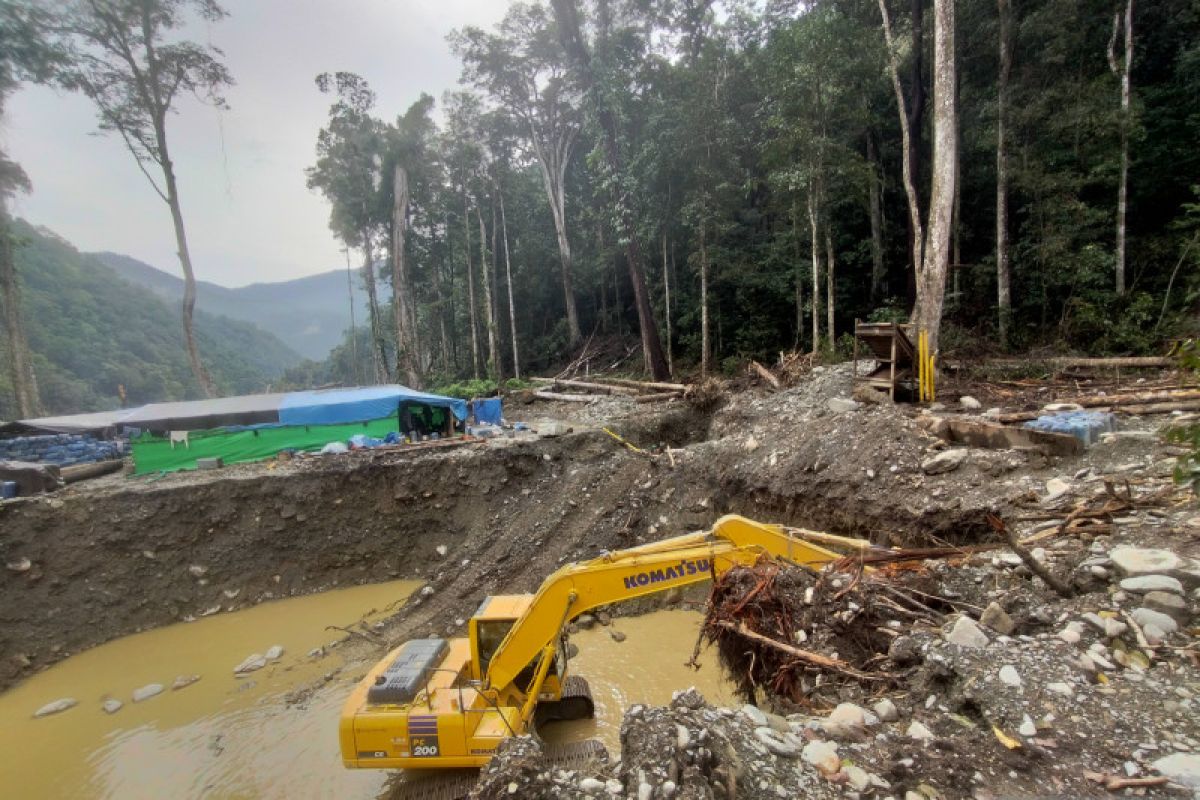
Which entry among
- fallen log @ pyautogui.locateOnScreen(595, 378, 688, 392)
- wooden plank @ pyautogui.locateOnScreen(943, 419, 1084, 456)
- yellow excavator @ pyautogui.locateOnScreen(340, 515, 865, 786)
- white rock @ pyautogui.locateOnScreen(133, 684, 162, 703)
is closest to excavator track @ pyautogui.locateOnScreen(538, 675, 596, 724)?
yellow excavator @ pyautogui.locateOnScreen(340, 515, 865, 786)

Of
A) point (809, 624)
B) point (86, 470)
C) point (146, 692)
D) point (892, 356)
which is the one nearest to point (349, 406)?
point (86, 470)

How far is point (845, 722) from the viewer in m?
3.18

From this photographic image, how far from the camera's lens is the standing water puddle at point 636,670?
223 inches

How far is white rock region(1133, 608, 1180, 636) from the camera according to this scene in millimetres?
3164

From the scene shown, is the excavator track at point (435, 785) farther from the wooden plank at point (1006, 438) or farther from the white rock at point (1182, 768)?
the wooden plank at point (1006, 438)

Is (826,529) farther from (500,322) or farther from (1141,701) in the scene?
(500,322)

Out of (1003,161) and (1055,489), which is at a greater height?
(1003,161)

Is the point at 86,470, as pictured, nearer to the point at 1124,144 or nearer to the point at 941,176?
the point at 941,176

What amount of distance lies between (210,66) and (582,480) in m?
22.1

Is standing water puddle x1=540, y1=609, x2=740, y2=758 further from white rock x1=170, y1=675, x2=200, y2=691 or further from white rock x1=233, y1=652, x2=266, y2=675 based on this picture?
white rock x1=170, y1=675, x2=200, y2=691

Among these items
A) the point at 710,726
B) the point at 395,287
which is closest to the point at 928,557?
the point at 710,726

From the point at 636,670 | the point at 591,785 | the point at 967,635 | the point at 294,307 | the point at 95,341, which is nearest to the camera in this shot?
the point at 591,785

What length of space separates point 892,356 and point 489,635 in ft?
25.8

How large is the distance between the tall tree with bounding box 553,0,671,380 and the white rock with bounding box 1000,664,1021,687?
15165 millimetres
